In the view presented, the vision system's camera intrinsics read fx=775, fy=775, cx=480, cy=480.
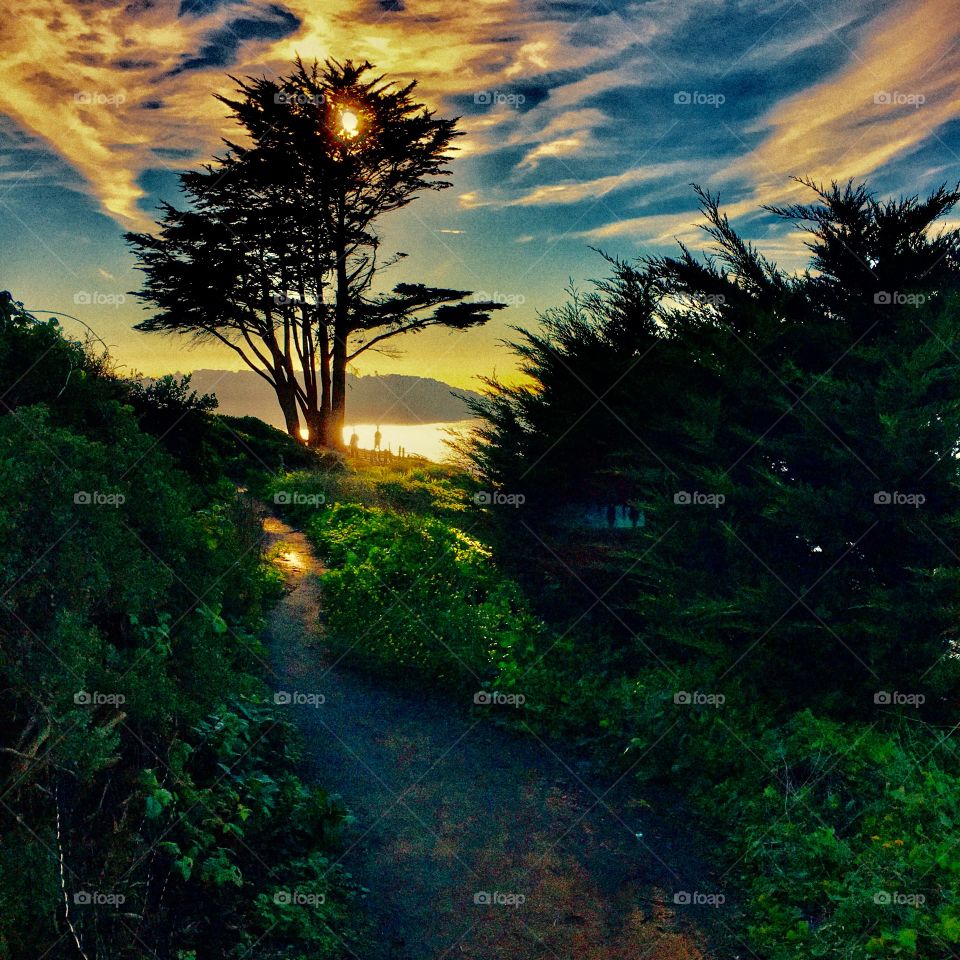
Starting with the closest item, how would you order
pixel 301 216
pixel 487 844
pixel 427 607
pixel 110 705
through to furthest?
pixel 110 705 < pixel 487 844 < pixel 427 607 < pixel 301 216

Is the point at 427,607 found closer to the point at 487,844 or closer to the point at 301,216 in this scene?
the point at 487,844

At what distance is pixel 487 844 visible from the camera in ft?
20.5

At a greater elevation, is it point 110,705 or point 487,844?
point 110,705

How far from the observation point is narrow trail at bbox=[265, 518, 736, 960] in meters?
5.23

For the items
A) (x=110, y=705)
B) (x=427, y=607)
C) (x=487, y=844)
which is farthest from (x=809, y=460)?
(x=110, y=705)

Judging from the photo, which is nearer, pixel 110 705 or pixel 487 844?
pixel 110 705

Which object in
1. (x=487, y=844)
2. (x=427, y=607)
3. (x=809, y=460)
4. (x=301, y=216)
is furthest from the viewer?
(x=301, y=216)

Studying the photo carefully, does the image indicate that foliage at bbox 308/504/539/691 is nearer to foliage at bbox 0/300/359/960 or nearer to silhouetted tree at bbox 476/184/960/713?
silhouetted tree at bbox 476/184/960/713

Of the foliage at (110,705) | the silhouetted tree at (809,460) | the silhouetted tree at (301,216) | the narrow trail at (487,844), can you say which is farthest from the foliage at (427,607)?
the silhouetted tree at (301,216)

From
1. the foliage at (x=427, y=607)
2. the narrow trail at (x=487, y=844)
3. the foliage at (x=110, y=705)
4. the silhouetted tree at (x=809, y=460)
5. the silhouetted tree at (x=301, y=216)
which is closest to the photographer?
the foliage at (x=110, y=705)

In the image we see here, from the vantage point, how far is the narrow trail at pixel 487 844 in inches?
206

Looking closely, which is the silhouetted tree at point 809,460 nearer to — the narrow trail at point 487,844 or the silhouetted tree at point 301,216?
the narrow trail at point 487,844

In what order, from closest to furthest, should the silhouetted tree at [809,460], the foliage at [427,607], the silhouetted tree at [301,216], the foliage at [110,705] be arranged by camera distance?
the foliage at [110,705] < the silhouetted tree at [809,460] < the foliage at [427,607] < the silhouetted tree at [301,216]

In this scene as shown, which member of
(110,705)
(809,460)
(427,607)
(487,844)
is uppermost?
(809,460)
